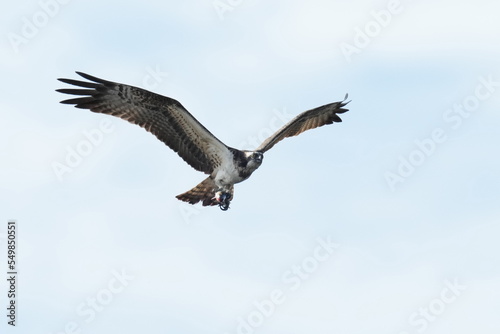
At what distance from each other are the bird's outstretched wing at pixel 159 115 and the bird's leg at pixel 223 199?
23.6 inches

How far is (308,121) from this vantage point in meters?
30.1

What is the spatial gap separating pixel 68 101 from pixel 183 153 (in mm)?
2719

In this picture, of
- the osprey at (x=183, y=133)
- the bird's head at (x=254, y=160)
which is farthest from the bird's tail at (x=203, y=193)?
the bird's head at (x=254, y=160)

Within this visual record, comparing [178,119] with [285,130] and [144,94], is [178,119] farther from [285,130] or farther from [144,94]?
[285,130]

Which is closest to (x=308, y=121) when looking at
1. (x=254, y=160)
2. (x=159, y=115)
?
(x=254, y=160)

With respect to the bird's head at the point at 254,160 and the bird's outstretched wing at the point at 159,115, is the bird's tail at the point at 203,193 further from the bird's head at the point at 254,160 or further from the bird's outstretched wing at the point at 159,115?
the bird's head at the point at 254,160

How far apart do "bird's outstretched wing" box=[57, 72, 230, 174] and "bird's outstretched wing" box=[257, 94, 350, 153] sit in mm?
1303

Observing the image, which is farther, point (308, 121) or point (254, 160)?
point (308, 121)

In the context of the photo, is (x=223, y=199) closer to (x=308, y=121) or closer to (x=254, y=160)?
(x=254, y=160)

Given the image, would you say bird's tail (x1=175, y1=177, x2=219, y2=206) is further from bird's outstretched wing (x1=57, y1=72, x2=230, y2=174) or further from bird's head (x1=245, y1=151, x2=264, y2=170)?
bird's head (x1=245, y1=151, x2=264, y2=170)

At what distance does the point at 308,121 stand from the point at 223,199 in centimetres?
370

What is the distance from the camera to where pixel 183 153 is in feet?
90.7

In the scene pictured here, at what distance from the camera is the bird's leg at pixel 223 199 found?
27.4 m

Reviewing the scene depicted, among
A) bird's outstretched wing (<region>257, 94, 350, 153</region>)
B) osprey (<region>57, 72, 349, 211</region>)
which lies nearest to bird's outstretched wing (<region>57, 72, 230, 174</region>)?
osprey (<region>57, 72, 349, 211</region>)
